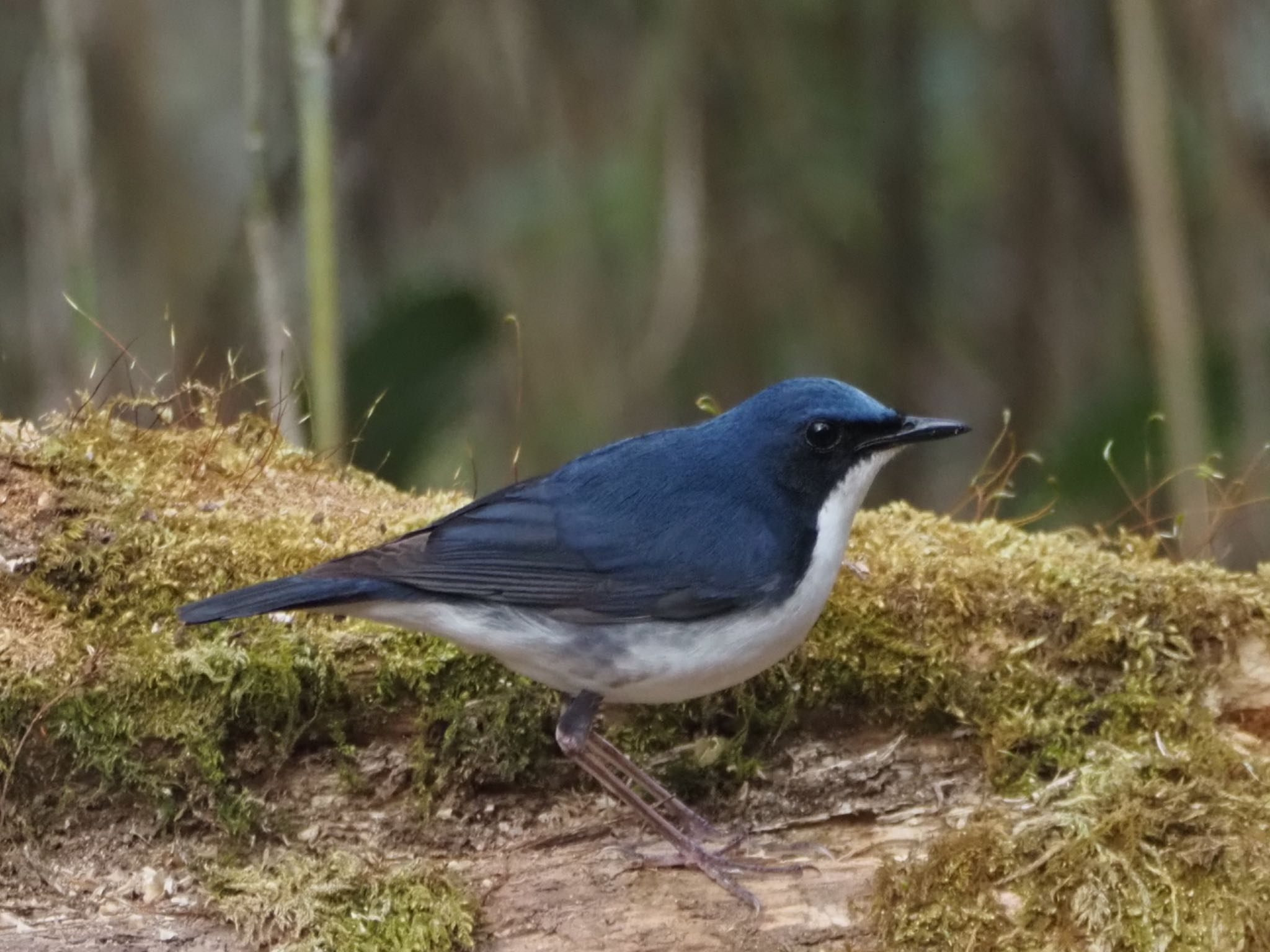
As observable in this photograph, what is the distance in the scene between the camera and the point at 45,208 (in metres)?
6.36

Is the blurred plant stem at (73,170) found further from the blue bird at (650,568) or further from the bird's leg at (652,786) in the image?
the bird's leg at (652,786)

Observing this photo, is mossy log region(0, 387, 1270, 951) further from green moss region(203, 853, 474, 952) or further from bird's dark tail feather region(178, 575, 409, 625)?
bird's dark tail feather region(178, 575, 409, 625)

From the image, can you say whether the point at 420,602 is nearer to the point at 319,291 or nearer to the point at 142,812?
the point at 142,812

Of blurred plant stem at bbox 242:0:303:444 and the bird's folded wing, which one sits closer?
the bird's folded wing

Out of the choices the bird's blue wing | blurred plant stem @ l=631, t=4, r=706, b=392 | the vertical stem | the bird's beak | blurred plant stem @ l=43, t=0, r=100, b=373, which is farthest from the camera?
the vertical stem

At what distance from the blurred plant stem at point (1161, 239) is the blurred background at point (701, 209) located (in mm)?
356

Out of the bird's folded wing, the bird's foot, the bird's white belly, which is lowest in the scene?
the bird's foot

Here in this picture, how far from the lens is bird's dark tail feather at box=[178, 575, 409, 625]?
9.86 ft

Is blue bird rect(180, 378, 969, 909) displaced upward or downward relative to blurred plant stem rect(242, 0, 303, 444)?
downward

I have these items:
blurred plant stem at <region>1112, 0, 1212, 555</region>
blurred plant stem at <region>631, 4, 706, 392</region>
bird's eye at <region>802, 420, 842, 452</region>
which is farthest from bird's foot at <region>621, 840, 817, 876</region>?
blurred plant stem at <region>631, 4, 706, 392</region>

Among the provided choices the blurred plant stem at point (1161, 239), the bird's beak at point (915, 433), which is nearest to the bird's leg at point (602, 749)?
the bird's beak at point (915, 433)

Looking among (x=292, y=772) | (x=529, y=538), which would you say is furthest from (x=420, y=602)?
(x=292, y=772)

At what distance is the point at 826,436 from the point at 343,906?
1.62 m

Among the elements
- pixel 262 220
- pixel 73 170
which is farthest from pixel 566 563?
pixel 73 170
